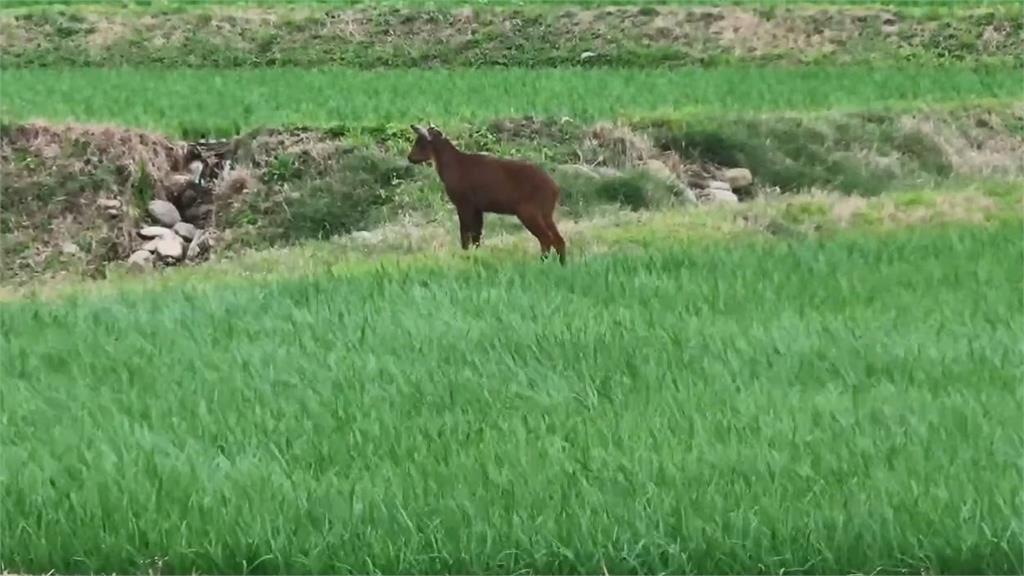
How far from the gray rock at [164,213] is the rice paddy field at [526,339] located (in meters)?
0.20

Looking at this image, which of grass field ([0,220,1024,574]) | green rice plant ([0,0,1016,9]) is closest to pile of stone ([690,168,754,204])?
grass field ([0,220,1024,574])

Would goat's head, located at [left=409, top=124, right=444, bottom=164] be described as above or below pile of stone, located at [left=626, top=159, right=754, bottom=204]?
above

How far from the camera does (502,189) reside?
6648 mm

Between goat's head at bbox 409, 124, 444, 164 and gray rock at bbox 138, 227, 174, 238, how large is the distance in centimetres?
374

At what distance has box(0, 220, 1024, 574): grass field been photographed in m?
3.21

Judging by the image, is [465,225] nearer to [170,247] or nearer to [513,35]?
[170,247]

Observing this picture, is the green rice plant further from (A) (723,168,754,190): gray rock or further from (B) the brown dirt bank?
(A) (723,168,754,190): gray rock

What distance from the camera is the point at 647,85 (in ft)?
43.9

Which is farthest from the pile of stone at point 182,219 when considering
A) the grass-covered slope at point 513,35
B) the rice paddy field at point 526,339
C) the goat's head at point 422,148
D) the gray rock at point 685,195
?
the grass-covered slope at point 513,35

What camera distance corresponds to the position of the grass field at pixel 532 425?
321 cm

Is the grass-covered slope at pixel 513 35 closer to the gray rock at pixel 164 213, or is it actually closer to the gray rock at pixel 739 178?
the gray rock at pixel 739 178

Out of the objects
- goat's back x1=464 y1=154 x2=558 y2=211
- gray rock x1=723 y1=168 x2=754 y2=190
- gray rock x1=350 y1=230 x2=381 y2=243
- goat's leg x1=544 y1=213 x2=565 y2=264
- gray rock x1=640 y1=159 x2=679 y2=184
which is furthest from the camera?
gray rock x1=723 y1=168 x2=754 y2=190

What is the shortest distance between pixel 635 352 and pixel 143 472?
194 centimetres

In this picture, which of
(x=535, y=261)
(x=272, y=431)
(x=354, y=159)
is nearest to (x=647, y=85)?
(x=354, y=159)
